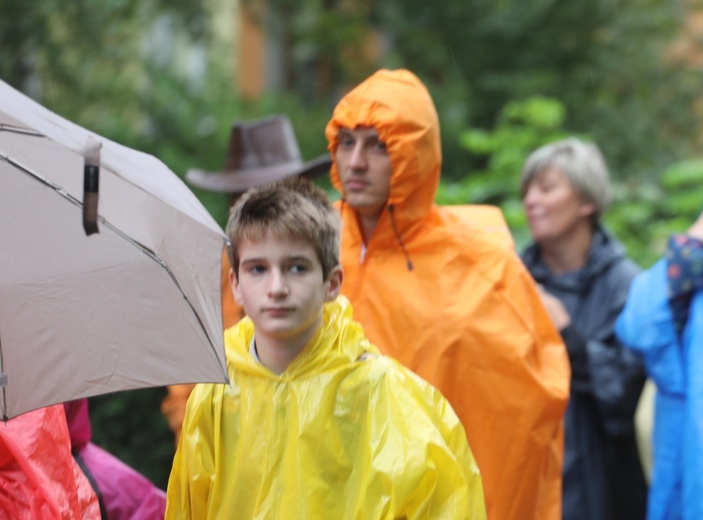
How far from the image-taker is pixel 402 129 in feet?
15.8

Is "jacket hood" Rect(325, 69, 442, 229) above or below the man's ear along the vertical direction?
above

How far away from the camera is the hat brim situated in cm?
634

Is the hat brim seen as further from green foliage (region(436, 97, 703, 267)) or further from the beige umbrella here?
the beige umbrella

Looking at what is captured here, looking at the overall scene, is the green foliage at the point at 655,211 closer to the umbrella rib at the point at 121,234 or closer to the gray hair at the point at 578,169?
the gray hair at the point at 578,169

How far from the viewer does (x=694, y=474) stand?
4684 millimetres

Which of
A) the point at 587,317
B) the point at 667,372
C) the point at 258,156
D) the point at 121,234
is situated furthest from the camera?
the point at 258,156

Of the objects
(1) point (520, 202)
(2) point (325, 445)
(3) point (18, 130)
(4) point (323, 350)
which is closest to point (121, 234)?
(3) point (18, 130)

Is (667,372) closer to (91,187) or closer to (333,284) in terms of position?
(333,284)

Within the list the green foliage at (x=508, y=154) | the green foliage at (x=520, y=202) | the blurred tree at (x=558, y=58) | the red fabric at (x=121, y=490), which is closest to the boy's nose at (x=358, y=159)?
the red fabric at (x=121, y=490)

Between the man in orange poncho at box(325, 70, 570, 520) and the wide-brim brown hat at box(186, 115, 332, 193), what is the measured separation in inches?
60.1

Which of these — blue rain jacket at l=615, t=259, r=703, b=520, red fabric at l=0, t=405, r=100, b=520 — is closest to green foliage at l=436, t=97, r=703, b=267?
blue rain jacket at l=615, t=259, r=703, b=520

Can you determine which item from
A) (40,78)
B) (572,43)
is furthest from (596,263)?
(572,43)

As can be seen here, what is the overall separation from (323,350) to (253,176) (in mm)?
2981

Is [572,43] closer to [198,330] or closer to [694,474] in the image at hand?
[694,474]
